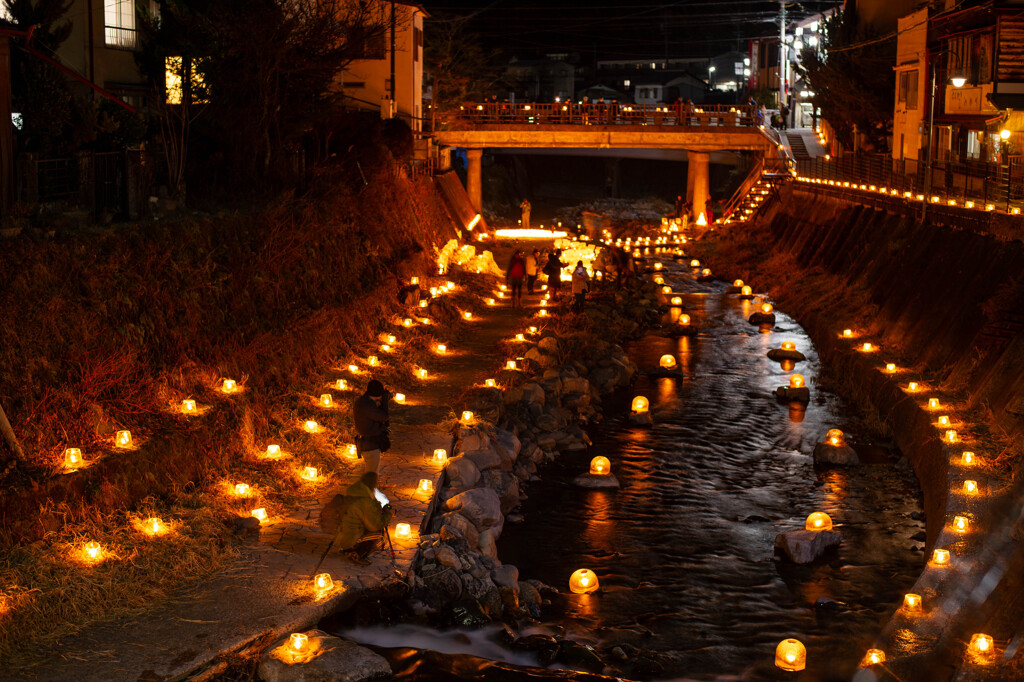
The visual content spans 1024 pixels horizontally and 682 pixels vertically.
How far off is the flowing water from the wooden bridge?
29.0 meters

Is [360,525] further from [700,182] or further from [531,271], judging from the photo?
[700,182]

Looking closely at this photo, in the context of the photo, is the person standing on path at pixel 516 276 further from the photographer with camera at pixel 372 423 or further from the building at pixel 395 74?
the photographer with camera at pixel 372 423

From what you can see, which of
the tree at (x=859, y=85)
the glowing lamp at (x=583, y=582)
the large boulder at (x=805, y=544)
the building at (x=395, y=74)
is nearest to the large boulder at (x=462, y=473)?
the glowing lamp at (x=583, y=582)

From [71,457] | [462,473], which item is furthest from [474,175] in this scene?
[71,457]

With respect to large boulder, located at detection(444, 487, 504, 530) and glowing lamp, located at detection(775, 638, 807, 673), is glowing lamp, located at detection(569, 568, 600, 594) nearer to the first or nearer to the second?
large boulder, located at detection(444, 487, 504, 530)

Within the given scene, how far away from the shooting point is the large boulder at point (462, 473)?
1441 cm

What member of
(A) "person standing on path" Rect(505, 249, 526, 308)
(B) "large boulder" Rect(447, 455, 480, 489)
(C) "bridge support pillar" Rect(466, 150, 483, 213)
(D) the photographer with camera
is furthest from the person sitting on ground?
(C) "bridge support pillar" Rect(466, 150, 483, 213)

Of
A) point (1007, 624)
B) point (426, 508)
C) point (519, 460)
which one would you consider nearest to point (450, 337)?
point (519, 460)

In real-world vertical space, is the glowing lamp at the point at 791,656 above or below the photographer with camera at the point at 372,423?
below

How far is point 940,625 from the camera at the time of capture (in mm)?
10297

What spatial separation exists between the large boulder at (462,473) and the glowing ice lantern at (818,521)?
4624 millimetres

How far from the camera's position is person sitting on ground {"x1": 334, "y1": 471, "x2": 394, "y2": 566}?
1125 centimetres

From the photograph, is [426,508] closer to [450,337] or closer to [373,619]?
[373,619]

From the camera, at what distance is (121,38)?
26922 mm
